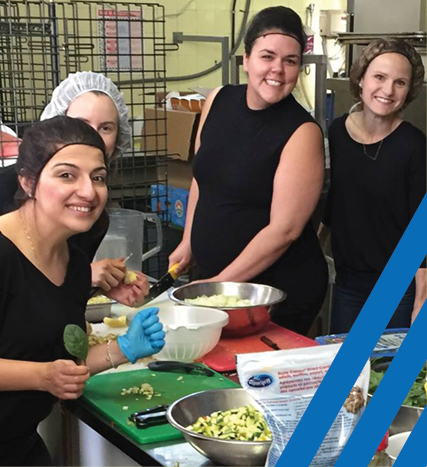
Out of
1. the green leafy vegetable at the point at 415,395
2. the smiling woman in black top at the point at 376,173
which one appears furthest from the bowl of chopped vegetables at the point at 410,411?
the smiling woman in black top at the point at 376,173

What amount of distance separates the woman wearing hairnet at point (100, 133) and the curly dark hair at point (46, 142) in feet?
0.80

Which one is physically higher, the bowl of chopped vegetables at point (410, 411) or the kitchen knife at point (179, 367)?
the bowl of chopped vegetables at point (410, 411)

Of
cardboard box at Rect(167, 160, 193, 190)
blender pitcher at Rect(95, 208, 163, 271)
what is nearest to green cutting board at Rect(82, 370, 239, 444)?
blender pitcher at Rect(95, 208, 163, 271)

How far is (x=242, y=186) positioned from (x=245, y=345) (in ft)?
1.88

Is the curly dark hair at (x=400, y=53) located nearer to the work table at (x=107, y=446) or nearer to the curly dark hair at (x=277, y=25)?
the curly dark hair at (x=277, y=25)

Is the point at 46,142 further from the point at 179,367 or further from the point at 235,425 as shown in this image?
the point at 235,425

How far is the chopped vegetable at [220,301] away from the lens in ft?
7.00

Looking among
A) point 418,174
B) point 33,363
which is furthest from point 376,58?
point 33,363

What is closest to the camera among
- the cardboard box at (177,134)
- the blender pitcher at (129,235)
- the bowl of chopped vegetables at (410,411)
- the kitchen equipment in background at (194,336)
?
the bowl of chopped vegetables at (410,411)

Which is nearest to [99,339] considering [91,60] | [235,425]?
[235,425]

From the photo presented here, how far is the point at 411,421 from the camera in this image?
4.98 feet

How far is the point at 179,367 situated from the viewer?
6.15 ft

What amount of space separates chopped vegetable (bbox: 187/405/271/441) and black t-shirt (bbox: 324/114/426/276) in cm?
112

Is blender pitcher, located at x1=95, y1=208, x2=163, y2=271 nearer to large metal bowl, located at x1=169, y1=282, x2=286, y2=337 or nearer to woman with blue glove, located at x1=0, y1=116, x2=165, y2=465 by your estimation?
large metal bowl, located at x1=169, y1=282, x2=286, y2=337
